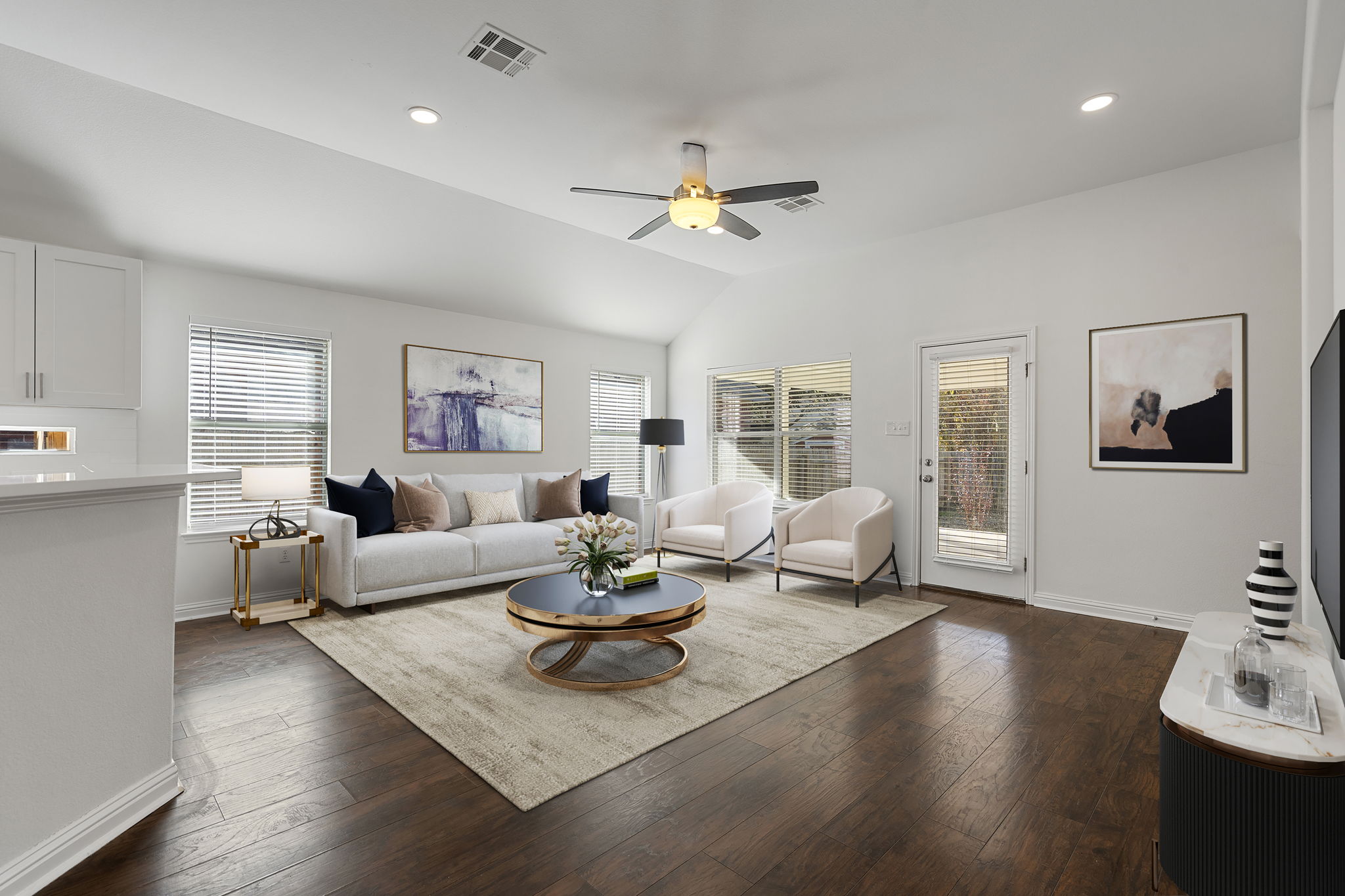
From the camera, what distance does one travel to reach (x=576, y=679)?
3.18 metres

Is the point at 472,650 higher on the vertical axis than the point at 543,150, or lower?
lower

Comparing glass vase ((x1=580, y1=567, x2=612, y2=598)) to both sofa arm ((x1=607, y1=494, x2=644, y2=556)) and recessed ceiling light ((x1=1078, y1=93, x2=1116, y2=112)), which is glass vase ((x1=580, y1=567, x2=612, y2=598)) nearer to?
sofa arm ((x1=607, y1=494, x2=644, y2=556))

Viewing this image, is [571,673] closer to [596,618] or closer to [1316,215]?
[596,618]

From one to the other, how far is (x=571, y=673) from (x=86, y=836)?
1.85m

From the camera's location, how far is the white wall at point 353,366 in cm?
435

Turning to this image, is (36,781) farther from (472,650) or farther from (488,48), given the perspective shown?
(488,48)

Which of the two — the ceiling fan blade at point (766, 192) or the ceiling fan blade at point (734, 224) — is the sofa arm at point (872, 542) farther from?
the ceiling fan blade at point (766, 192)

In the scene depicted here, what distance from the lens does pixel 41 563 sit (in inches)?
69.3

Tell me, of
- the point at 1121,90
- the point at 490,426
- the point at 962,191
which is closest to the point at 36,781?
the point at 490,426

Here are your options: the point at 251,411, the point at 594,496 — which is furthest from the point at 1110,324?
the point at 251,411

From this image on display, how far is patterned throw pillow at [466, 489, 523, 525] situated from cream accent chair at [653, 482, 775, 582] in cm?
141

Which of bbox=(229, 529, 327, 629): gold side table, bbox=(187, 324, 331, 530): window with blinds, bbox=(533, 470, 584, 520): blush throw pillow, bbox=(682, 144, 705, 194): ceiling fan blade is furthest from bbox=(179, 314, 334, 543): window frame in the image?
bbox=(682, 144, 705, 194): ceiling fan blade

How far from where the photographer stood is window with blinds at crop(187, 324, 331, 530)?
179 inches

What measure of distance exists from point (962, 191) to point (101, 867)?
543 cm
